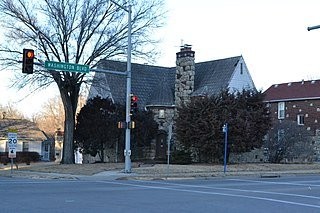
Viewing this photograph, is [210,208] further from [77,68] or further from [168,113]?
[168,113]

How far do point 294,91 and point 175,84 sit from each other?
18.5 metres

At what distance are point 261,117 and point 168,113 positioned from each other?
33.4 ft

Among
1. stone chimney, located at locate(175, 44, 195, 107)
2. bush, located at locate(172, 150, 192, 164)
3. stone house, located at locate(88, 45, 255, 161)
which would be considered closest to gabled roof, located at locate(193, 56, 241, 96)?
stone house, located at locate(88, 45, 255, 161)

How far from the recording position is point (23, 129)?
2280 inches

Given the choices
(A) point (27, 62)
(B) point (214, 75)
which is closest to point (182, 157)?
(B) point (214, 75)

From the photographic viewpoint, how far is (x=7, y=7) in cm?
3500

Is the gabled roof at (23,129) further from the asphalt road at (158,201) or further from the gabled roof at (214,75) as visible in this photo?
the asphalt road at (158,201)

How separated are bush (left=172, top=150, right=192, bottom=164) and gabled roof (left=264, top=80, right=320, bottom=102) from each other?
1791 centimetres

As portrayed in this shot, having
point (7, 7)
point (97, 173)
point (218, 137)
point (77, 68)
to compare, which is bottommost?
point (97, 173)

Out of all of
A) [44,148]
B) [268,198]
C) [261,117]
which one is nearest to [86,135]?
[261,117]

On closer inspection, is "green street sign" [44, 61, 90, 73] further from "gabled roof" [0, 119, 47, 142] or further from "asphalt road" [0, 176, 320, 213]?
"gabled roof" [0, 119, 47, 142]

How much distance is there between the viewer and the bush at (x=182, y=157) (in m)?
40.1

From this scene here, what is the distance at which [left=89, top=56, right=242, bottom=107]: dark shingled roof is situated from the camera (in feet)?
147

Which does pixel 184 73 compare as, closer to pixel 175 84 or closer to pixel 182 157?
pixel 175 84
